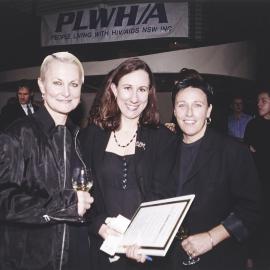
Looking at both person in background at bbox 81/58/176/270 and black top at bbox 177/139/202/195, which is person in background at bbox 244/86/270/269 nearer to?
person in background at bbox 81/58/176/270

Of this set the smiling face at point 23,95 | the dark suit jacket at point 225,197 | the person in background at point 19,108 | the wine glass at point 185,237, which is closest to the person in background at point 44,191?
the wine glass at point 185,237

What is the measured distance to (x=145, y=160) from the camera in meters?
2.78

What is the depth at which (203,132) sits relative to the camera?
8.51ft

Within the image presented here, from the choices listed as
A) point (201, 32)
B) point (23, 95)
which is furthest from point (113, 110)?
point (201, 32)

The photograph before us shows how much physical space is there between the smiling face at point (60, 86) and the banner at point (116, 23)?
6.67m

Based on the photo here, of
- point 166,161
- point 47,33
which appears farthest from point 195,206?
point 47,33

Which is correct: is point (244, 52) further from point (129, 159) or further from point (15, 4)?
point (129, 159)

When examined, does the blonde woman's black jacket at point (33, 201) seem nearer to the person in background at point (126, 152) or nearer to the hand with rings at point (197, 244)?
the person in background at point (126, 152)

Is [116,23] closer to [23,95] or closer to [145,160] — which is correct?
[23,95]

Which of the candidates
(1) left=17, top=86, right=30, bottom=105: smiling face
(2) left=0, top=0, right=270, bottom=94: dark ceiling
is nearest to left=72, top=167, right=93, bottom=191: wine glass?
(1) left=17, top=86, right=30, bottom=105: smiling face

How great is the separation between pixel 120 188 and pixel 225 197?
2.58 ft

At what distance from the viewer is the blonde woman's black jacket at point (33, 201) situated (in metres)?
2.07

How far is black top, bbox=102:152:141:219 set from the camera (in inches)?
106

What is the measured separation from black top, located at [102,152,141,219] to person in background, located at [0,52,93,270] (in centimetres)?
35
